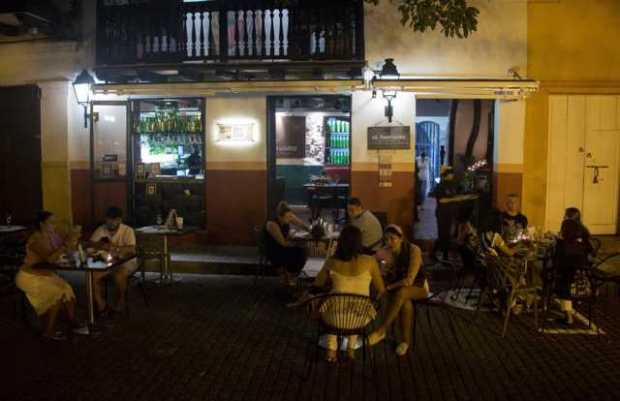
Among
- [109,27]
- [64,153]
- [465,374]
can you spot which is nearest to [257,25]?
[109,27]

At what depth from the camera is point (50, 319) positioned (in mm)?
7031

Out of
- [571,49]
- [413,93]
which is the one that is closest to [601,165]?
[571,49]

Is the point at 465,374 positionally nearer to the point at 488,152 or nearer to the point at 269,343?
the point at 269,343

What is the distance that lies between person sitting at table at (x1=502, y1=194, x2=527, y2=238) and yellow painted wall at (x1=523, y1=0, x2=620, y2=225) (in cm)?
325

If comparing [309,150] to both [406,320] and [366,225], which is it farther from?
[406,320]

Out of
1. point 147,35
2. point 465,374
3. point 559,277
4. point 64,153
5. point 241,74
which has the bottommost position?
point 465,374

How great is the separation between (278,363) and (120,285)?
2.75 metres

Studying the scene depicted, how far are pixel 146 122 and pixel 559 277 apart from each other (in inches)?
343

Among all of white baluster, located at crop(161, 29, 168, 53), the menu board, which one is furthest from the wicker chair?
the menu board

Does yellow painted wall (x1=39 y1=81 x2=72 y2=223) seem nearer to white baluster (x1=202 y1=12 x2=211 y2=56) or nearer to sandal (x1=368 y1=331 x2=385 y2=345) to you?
white baluster (x1=202 y1=12 x2=211 y2=56)

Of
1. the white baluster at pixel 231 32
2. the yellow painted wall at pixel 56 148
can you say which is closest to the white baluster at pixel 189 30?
the white baluster at pixel 231 32

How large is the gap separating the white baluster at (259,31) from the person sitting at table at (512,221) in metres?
5.59

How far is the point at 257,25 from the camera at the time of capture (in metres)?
11.9

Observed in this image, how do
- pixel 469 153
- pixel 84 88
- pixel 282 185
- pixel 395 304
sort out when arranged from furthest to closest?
pixel 282 185 → pixel 469 153 → pixel 84 88 → pixel 395 304
